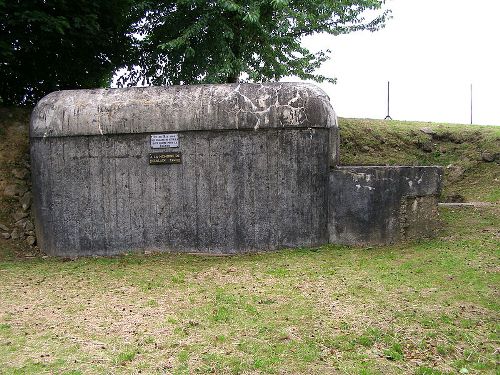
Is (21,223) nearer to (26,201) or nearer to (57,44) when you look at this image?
(26,201)

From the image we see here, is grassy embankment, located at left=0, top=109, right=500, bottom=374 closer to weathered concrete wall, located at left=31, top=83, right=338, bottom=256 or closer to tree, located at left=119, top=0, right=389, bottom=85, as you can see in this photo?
weathered concrete wall, located at left=31, top=83, right=338, bottom=256

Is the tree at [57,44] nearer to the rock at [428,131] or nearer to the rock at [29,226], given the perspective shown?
the rock at [29,226]

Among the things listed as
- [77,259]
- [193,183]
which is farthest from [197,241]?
[77,259]

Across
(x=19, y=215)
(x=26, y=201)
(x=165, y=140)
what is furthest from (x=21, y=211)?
(x=165, y=140)

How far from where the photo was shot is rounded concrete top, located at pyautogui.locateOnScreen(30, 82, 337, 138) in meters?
8.05

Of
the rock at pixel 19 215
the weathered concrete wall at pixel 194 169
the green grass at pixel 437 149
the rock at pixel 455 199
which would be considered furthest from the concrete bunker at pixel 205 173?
the green grass at pixel 437 149

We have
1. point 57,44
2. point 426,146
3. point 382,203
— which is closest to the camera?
point 382,203

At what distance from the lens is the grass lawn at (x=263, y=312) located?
171 inches

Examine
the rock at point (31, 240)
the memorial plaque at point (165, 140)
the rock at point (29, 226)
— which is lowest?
the rock at point (31, 240)

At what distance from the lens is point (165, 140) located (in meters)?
8.17

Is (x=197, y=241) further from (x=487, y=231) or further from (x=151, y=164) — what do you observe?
(x=487, y=231)

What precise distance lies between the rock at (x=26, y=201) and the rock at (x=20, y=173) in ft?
1.16

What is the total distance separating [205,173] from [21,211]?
3.54m

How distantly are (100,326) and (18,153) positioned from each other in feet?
18.1
